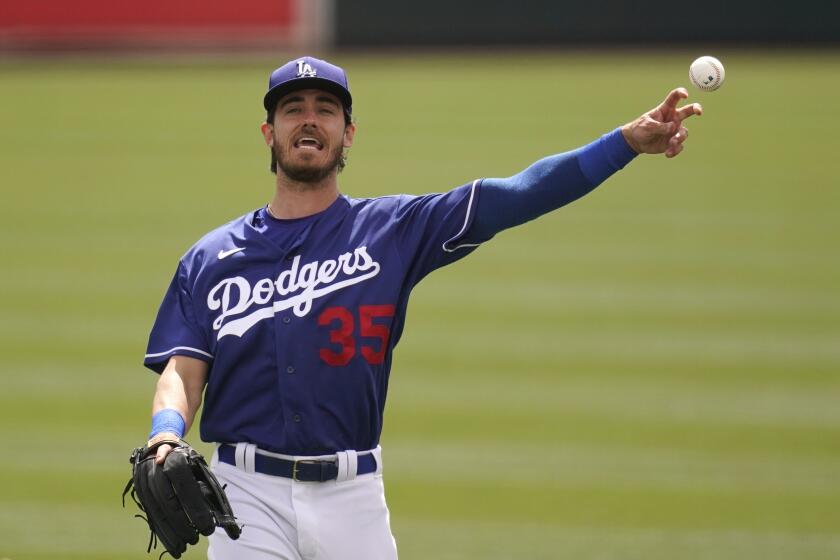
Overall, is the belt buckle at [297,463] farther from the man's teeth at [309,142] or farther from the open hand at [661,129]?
the open hand at [661,129]

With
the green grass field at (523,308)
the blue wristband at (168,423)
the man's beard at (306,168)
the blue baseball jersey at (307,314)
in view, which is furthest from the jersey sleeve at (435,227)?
the green grass field at (523,308)

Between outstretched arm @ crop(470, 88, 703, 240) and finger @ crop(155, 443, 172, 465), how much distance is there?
1.05 m

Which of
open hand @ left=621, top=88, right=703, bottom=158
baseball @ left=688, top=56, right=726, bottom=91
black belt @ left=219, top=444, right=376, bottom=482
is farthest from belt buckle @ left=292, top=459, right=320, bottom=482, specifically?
baseball @ left=688, top=56, right=726, bottom=91

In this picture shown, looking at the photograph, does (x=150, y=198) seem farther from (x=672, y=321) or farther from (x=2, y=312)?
(x=672, y=321)

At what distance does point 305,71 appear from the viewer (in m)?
4.38

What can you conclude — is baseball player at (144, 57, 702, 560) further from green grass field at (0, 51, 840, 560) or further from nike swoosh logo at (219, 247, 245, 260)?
green grass field at (0, 51, 840, 560)

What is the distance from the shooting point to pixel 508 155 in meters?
18.3

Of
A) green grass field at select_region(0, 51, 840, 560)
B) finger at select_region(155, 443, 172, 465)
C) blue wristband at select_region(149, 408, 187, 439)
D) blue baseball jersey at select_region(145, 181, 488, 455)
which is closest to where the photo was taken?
finger at select_region(155, 443, 172, 465)

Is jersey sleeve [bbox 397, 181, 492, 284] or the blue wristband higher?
jersey sleeve [bbox 397, 181, 492, 284]

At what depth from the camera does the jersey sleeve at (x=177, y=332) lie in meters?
4.39

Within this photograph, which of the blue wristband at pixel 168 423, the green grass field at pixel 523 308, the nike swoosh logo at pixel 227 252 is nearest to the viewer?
the blue wristband at pixel 168 423

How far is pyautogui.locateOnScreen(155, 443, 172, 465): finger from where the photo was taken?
161 inches

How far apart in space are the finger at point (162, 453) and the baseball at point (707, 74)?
70.1 inches

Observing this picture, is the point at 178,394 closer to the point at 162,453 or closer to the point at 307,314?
the point at 162,453
